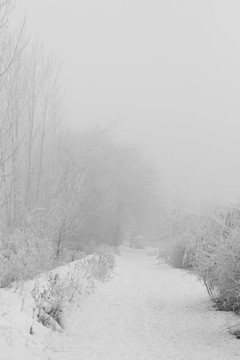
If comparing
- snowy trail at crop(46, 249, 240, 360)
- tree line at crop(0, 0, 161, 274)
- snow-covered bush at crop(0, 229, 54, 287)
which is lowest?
snowy trail at crop(46, 249, 240, 360)

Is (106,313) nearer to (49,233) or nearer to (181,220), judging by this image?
(49,233)

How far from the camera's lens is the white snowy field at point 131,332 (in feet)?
15.4

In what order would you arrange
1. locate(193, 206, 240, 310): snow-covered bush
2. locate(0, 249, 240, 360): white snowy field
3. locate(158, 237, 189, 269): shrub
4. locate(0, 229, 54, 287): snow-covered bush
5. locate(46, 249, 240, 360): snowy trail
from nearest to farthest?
locate(0, 249, 240, 360): white snowy field < locate(46, 249, 240, 360): snowy trail < locate(193, 206, 240, 310): snow-covered bush < locate(0, 229, 54, 287): snow-covered bush < locate(158, 237, 189, 269): shrub

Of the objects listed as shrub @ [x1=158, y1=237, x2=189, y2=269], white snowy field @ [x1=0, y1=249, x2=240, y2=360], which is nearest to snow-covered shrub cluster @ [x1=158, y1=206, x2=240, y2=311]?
white snowy field @ [x1=0, y1=249, x2=240, y2=360]

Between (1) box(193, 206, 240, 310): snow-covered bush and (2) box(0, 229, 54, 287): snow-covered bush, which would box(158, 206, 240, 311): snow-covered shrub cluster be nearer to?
(1) box(193, 206, 240, 310): snow-covered bush

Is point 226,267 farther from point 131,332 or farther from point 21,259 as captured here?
point 21,259

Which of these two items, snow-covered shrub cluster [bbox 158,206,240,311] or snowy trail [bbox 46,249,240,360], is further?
snow-covered shrub cluster [bbox 158,206,240,311]

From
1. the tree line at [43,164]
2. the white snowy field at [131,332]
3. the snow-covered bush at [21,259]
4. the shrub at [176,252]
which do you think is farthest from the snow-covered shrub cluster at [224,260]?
the shrub at [176,252]

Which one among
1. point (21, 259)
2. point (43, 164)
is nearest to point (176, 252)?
point (43, 164)

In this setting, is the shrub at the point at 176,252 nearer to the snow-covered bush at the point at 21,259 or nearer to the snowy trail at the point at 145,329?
the snowy trail at the point at 145,329

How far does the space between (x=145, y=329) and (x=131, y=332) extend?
334 millimetres

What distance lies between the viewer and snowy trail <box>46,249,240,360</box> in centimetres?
505

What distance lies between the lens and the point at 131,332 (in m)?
6.29

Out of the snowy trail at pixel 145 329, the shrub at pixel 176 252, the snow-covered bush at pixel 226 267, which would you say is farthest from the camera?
the shrub at pixel 176 252
